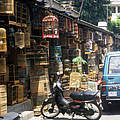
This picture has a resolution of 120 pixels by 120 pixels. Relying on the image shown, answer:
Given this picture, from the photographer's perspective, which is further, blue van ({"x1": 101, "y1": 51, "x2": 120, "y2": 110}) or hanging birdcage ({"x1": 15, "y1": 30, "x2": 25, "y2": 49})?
blue van ({"x1": 101, "y1": 51, "x2": 120, "y2": 110})

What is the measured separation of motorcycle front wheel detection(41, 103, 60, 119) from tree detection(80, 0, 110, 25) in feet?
94.3

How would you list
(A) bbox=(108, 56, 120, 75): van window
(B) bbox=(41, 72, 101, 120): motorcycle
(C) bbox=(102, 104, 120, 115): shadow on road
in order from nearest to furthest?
(B) bbox=(41, 72, 101, 120): motorcycle < (A) bbox=(108, 56, 120, 75): van window < (C) bbox=(102, 104, 120, 115): shadow on road

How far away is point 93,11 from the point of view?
39344 mm

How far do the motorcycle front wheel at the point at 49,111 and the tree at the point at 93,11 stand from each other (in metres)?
28.7

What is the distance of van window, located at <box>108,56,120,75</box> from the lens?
10.5m

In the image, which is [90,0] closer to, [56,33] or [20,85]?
[56,33]

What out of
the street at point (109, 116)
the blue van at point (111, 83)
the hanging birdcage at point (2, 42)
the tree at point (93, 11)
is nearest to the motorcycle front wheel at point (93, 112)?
the street at point (109, 116)

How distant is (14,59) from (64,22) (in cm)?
543

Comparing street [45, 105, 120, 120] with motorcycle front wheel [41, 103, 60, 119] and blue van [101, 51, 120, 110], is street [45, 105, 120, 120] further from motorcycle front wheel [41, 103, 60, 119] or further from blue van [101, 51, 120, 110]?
blue van [101, 51, 120, 110]

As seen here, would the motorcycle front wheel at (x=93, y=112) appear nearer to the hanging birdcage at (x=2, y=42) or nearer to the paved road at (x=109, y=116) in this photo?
the paved road at (x=109, y=116)

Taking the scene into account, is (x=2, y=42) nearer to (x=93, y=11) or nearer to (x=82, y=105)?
(x=82, y=105)

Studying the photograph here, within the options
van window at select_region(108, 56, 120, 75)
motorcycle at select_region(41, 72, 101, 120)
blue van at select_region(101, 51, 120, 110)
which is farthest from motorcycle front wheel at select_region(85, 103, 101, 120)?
van window at select_region(108, 56, 120, 75)

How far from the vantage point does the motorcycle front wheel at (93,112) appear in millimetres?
9297

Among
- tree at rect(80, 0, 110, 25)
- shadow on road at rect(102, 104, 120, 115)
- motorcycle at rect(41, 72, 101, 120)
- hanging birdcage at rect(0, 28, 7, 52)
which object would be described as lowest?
shadow on road at rect(102, 104, 120, 115)
